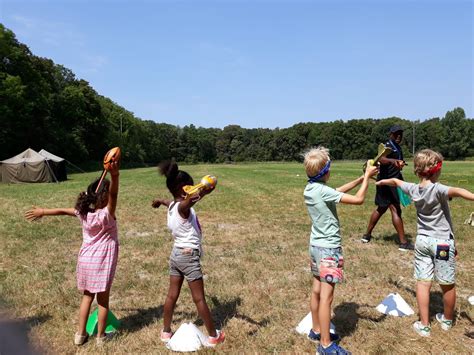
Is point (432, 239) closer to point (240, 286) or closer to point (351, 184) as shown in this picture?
point (351, 184)

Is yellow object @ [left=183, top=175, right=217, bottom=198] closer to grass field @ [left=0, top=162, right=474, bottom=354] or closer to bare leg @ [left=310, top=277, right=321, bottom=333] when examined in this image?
bare leg @ [left=310, top=277, right=321, bottom=333]

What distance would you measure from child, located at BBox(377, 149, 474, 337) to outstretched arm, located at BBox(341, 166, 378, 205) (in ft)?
2.50

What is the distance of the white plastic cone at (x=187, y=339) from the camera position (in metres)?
3.52

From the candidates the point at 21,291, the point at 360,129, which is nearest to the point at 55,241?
the point at 21,291

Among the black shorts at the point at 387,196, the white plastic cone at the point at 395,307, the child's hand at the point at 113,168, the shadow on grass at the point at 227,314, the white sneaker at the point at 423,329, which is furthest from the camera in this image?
the black shorts at the point at 387,196

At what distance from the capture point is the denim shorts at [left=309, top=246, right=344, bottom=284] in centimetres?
337

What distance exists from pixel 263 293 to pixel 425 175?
91.7 inches

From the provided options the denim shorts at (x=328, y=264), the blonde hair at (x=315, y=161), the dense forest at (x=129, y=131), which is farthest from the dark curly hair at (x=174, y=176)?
the dense forest at (x=129, y=131)

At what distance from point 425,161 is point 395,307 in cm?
161

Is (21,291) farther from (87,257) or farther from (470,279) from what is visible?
(470,279)

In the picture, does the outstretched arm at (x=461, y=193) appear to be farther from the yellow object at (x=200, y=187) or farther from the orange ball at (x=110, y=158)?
the orange ball at (x=110, y=158)

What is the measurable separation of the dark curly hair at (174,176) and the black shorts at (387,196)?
449 centimetres

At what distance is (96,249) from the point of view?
3.68 metres

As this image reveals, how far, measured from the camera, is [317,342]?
11.9 feet
